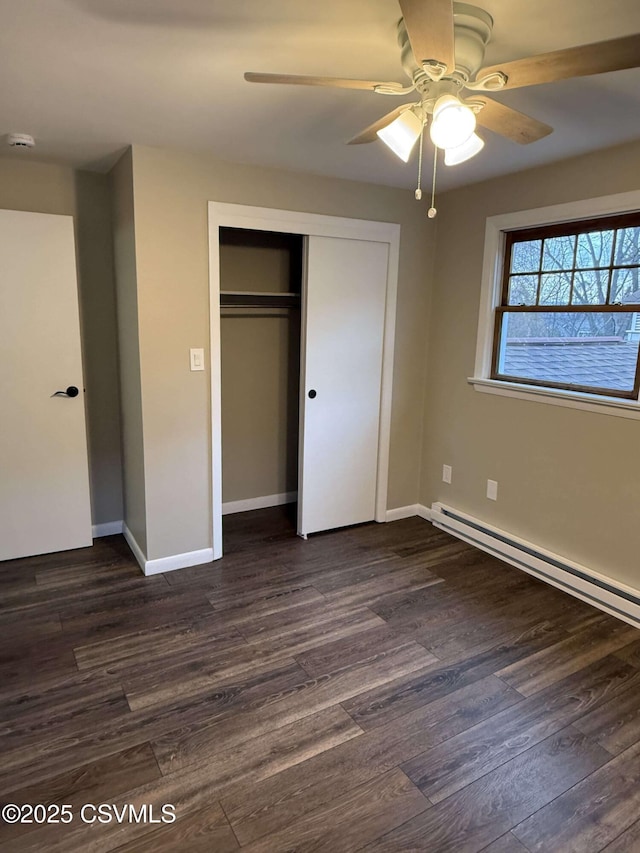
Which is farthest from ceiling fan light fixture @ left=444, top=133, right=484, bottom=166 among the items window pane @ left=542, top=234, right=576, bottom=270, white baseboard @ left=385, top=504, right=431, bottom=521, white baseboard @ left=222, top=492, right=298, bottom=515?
white baseboard @ left=222, top=492, right=298, bottom=515

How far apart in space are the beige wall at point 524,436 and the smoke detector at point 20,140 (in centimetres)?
253

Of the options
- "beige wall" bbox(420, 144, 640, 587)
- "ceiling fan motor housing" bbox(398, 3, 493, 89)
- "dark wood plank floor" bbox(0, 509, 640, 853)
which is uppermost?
"ceiling fan motor housing" bbox(398, 3, 493, 89)

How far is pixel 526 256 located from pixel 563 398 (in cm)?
92

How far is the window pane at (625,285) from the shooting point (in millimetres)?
2748

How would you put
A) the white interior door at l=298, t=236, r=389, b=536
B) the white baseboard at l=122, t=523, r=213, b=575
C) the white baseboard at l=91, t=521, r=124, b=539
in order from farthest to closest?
the white baseboard at l=91, t=521, r=124, b=539 < the white interior door at l=298, t=236, r=389, b=536 < the white baseboard at l=122, t=523, r=213, b=575

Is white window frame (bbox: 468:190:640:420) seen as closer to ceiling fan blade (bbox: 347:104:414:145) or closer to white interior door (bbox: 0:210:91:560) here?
ceiling fan blade (bbox: 347:104:414:145)

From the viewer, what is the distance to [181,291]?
3.02 meters

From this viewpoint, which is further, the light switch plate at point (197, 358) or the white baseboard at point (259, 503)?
the white baseboard at point (259, 503)

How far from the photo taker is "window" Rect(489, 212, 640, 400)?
2.79 metres

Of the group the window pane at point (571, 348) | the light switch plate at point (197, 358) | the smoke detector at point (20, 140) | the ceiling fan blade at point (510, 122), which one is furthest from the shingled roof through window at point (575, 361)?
the smoke detector at point (20, 140)

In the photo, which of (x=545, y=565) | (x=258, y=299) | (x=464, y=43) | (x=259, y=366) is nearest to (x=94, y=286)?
(x=258, y=299)

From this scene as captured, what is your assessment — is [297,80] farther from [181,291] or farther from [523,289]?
[523,289]

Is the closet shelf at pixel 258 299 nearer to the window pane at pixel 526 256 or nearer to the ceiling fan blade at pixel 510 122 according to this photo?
the window pane at pixel 526 256

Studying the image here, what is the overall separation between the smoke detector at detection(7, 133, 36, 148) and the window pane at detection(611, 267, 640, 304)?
3.00 meters
